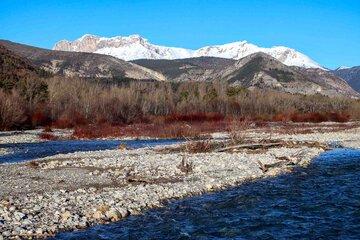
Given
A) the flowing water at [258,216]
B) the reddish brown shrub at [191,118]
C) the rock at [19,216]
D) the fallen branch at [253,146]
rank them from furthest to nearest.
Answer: the reddish brown shrub at [191,118] → the fallen branch at [253,146] → the rock at [19,216] → the flowing water at [258,216]

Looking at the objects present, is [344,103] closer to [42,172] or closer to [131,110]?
[131,110]

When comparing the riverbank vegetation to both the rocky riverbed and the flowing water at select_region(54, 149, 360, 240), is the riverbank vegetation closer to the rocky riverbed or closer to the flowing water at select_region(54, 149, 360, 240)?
the rocky riverbed

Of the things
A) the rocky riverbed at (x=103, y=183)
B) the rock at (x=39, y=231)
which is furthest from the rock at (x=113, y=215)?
the rock at (x=39, y=231)

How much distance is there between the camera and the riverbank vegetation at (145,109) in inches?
2516

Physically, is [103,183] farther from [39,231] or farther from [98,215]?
→ [39,231]

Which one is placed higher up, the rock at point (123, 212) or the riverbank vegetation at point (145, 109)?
the riverbank vegetation at point (145, 109)

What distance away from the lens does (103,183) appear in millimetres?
20922

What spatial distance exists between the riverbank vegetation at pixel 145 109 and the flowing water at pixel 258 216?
111 ft

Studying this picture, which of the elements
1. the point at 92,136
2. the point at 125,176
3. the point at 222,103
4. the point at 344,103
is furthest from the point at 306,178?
the point at 344,103

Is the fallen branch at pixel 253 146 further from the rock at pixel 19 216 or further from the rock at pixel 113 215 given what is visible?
the rock at pixel 19 216

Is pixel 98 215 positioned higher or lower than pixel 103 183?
lower

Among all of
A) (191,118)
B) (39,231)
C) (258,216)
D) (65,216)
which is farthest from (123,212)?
(191,118)

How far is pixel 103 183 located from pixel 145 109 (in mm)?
86414

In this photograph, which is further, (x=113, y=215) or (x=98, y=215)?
(x=113, y=215)
